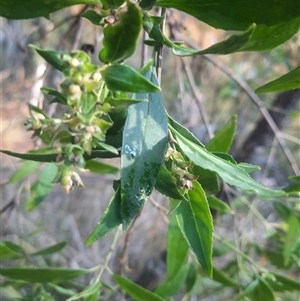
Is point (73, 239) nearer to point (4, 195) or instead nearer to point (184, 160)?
point (4, 195)

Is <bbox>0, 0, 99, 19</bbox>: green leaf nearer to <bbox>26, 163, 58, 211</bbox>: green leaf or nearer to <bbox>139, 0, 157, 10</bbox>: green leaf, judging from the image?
<bbox>139, 0, 157, 10</bbox>: green leaf

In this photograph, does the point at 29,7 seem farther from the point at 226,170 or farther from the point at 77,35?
the point at 77,35

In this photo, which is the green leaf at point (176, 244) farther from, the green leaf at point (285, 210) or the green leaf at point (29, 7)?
the green leaf at point (29, 7)

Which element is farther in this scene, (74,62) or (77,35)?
(77,35)

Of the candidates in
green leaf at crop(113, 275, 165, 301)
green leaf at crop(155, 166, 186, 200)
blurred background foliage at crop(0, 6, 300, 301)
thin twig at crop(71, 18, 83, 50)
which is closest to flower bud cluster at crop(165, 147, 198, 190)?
green leaf at crop(155, 166, 186, 200)

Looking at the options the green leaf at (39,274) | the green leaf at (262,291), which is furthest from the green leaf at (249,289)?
the green leaf at (39,274)

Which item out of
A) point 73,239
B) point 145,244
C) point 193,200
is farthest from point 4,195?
point 193,200

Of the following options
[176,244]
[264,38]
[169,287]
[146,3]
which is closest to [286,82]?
[264,38]
